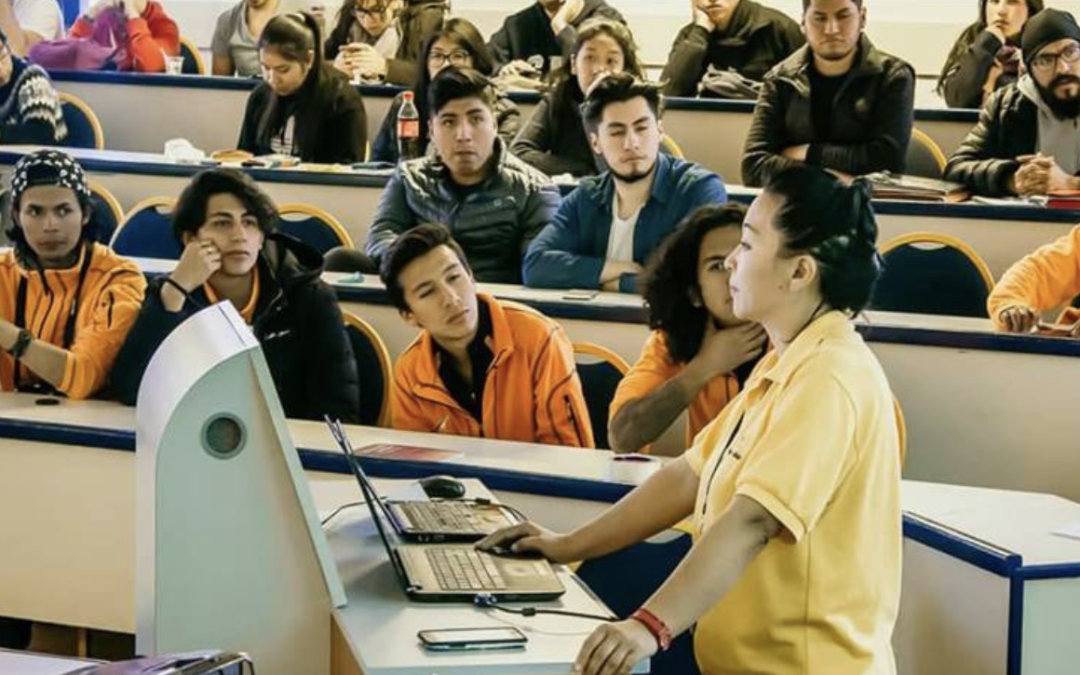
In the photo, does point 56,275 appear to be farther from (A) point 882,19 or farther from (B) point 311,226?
(A) point 882,19

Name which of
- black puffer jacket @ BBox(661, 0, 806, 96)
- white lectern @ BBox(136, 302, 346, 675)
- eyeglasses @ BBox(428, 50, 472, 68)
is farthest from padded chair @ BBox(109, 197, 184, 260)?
white lectern @ BBox(136, 302, 346, 675)

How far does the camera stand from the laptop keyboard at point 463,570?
2.06 meters

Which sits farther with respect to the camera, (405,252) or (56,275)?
(56,275)

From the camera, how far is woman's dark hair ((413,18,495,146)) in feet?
18.6

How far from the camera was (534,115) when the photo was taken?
5.60 meters

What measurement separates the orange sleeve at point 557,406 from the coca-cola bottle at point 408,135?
7.80ft

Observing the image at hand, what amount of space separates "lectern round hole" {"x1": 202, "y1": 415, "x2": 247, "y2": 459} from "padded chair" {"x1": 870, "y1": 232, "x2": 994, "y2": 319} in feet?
8.38

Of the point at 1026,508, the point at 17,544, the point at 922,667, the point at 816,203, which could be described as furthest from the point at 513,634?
the point at 17,544

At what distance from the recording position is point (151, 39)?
7473mm

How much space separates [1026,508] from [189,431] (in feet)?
4.47

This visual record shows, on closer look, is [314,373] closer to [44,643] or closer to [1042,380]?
[44,643]

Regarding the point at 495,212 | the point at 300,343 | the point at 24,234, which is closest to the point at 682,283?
the point at 300,343

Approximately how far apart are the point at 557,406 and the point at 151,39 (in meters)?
4.74

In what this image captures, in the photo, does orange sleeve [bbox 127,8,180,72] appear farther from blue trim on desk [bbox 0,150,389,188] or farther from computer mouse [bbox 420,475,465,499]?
computer mouse [bbox 420,475,465,499]
